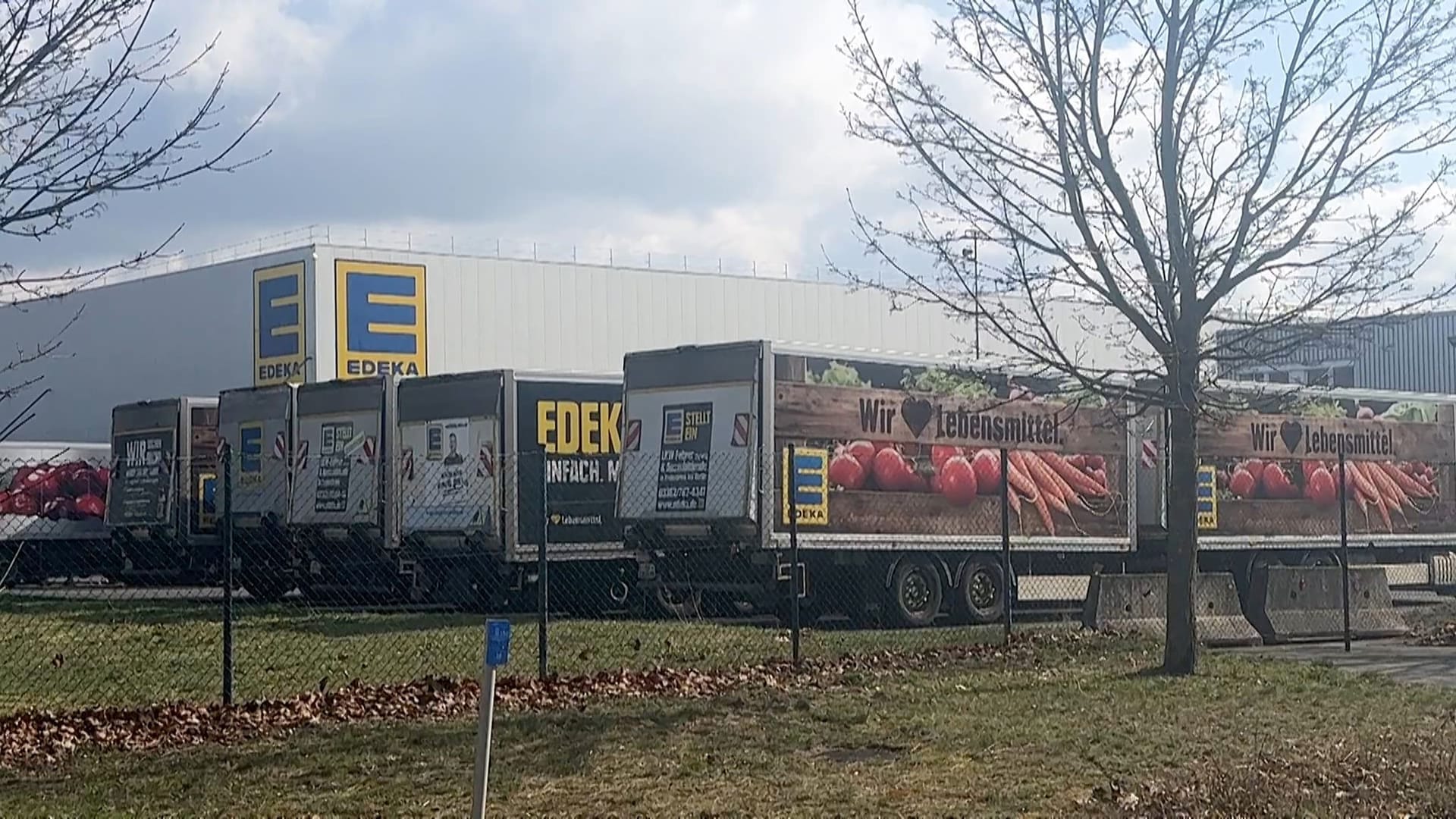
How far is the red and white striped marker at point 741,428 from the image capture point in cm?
1948

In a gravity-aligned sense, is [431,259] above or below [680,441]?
above

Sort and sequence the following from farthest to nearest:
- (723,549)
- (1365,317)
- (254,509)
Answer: (254,509) < (723,549) < (1365,317)

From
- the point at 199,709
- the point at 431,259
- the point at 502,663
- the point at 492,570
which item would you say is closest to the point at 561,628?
the point at 492,570

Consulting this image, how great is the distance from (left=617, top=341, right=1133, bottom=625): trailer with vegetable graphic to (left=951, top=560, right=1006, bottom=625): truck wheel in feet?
0.07

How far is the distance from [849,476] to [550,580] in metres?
4.78

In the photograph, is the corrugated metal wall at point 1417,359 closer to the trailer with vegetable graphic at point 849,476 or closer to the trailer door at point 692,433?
the trailer with vegetable graphic at point 849,476

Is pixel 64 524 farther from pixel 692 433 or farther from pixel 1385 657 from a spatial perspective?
pixel 1385 657

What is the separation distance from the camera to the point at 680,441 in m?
20.3

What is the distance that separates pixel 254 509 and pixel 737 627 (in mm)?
10192

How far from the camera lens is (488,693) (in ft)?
24.4

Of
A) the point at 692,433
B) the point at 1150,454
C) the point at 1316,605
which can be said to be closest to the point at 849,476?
the point at 692,433

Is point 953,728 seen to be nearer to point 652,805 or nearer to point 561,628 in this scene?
point 652,805

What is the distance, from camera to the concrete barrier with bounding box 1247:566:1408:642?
18078 mm

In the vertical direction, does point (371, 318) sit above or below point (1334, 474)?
above
